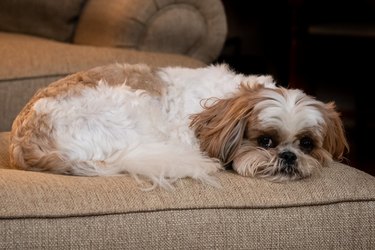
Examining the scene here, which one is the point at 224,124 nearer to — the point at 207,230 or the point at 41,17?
the point at 207,230

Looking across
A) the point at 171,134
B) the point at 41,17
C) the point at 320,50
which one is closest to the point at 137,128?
the point at 171,134

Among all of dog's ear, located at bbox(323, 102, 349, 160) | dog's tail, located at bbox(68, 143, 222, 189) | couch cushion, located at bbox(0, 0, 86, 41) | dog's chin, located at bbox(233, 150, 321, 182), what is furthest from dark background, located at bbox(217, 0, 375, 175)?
dog's tail, located at bbox(68, 143, 222, 189)

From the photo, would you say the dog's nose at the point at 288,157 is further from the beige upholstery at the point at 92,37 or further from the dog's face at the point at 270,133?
the beige upholstery at the point at 92,37

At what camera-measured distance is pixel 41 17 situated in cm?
375

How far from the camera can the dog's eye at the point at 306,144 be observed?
217cm

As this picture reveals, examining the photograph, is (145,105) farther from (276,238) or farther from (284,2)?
(284,2)

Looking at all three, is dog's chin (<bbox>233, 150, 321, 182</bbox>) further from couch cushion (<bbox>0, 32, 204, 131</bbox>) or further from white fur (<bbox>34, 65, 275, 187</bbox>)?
couch cushion (<bbox>0, 32, 204, 131</bbox>)

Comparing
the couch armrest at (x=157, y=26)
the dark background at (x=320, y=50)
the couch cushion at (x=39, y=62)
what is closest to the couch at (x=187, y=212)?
the couch cushion at (x=39, y=62)

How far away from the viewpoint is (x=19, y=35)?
12.0ft

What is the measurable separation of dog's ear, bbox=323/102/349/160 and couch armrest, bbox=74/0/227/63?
138 cm

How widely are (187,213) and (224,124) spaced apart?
1.18 feet

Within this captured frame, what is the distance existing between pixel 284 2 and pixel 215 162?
3.13 m

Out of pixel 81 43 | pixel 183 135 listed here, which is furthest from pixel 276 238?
pixel 81 43

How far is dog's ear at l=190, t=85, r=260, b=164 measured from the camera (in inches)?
84.3
